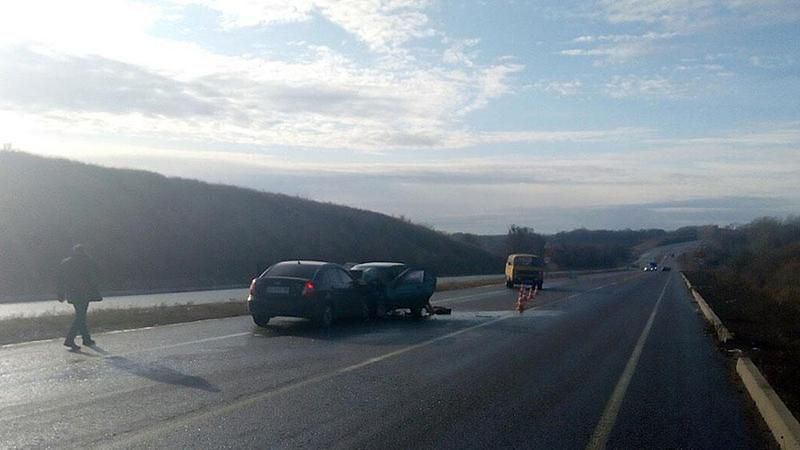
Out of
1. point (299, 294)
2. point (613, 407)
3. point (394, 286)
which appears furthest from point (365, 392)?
point (394, 286)

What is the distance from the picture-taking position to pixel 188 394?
11.7m

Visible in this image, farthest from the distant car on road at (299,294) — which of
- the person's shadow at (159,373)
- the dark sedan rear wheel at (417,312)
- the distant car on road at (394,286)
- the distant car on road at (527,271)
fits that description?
the distant car on road at (527,271)

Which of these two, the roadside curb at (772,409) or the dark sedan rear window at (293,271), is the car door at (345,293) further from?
the roadside curb at (772,409)

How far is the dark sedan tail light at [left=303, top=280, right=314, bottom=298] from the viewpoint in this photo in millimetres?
20984

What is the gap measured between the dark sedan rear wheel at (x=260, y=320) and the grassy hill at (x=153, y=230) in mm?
26528

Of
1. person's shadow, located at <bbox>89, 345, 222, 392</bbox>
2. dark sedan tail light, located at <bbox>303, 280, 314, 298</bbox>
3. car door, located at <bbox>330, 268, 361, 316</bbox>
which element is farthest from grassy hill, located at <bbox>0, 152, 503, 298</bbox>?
person's shadow, located at <bbox>89, 345, 222, 392</bbox>

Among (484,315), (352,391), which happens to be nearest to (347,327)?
(484,315)

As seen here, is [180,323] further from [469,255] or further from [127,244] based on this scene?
[469,255]

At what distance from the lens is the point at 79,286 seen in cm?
1700

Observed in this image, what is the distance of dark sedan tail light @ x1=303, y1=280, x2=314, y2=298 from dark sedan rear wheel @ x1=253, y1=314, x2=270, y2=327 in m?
1.11

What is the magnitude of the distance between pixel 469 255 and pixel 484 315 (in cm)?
9033

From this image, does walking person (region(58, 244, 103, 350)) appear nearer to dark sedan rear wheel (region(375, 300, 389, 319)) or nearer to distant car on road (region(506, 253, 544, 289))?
dark sedan rear wheel (region(375, 300, 389, 319))

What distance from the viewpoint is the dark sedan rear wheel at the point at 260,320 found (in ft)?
70.1

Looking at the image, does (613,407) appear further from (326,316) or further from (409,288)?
(409,288)
